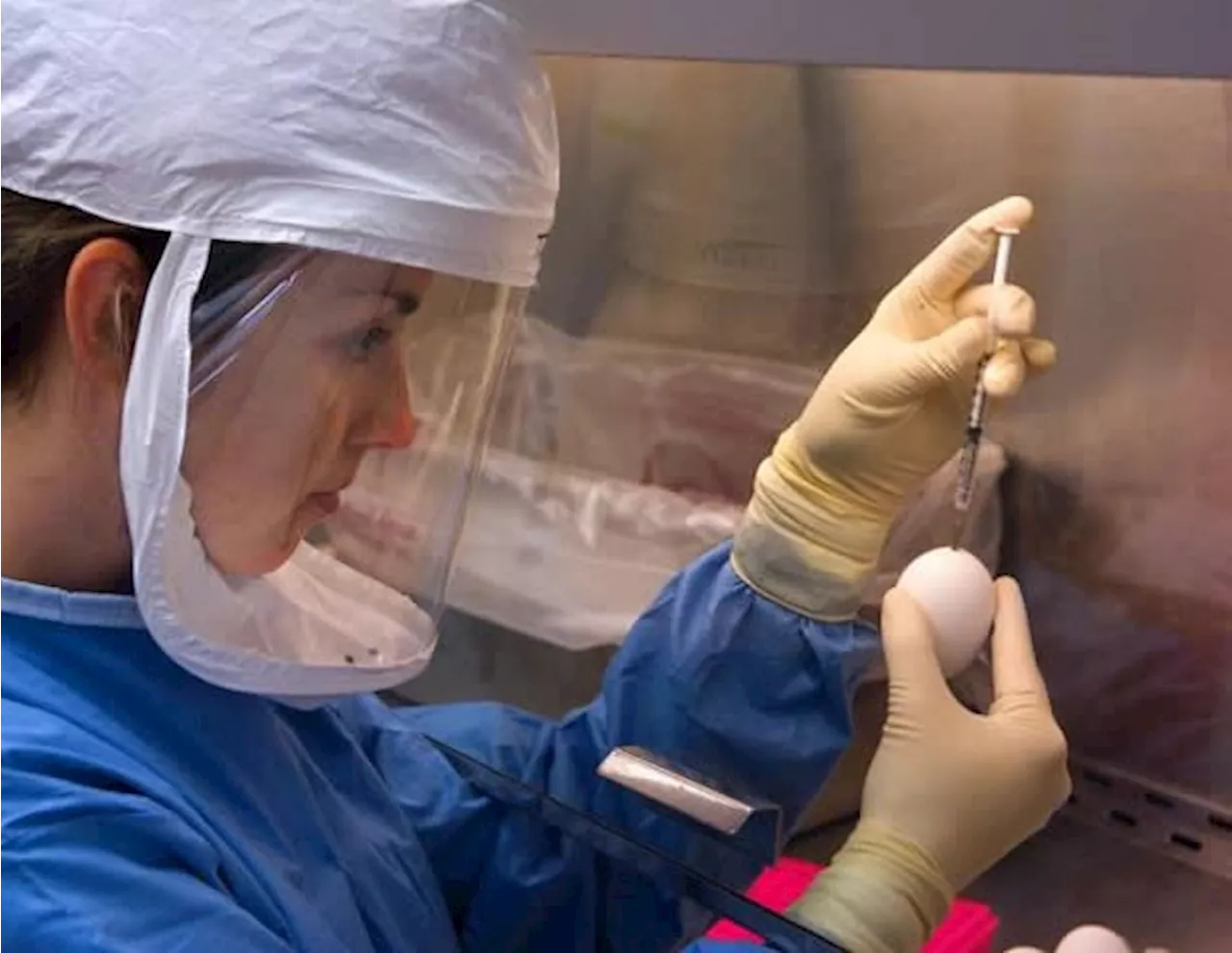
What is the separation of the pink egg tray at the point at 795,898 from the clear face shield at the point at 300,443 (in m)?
0.25

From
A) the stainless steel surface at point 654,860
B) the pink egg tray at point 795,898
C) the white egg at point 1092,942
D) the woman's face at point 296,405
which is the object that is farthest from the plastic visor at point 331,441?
the white egg at point 1092,942

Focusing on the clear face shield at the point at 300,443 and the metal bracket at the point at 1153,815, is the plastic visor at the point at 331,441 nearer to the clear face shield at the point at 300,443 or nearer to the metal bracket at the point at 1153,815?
the clear face shield at the point at 300,443

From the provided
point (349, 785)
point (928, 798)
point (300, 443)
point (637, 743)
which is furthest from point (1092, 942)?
point (300, 443)

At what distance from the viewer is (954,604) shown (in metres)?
1.05

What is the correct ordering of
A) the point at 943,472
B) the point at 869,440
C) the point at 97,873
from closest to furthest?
the point at 97,873 → the point at 869,440 → the point at 943,472

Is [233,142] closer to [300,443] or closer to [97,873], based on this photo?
[300,443]

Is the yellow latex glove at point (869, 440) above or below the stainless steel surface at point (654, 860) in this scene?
above

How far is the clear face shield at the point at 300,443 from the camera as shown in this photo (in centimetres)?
85

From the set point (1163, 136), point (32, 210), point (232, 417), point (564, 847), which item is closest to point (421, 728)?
point (564, 847)

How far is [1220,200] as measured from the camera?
3.92 feet

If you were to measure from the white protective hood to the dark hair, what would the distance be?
1 cm

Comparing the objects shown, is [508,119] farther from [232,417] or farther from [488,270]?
[232,417]

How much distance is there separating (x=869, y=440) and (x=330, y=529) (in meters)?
0.35

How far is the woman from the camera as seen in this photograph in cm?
80
